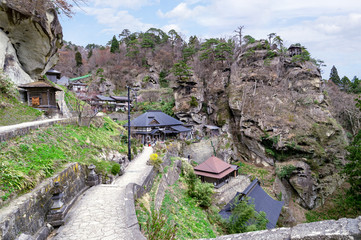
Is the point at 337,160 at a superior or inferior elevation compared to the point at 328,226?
inferior

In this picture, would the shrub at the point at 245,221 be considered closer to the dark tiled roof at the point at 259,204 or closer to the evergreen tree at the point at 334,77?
the dark tiled roof at the point at 259,204

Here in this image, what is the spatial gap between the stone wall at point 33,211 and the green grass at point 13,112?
25.4ft

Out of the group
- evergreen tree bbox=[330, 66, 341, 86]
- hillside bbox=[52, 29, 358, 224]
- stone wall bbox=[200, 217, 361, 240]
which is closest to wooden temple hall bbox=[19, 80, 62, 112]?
hillside bbox=[52, 29, 358, 224]

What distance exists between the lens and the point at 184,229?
9.12 m

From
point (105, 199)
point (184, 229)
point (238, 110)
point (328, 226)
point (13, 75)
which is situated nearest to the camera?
point (328, 226)

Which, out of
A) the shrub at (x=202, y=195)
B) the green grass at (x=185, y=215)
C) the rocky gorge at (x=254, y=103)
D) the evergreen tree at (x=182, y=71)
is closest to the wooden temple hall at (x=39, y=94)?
the rocky gorge at (x=254, y=103)

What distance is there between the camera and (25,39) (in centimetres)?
1770

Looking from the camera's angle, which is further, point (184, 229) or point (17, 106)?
point (17, 106)

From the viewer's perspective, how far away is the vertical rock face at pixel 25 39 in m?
15.6

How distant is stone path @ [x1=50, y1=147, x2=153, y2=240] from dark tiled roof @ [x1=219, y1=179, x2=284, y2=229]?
8.62 metres

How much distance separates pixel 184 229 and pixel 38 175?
6573 mm

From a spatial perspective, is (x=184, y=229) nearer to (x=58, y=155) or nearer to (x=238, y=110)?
(x=58, y=155)

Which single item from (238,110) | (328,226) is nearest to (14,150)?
(328,226)

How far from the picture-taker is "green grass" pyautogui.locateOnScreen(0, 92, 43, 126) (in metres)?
12.1
